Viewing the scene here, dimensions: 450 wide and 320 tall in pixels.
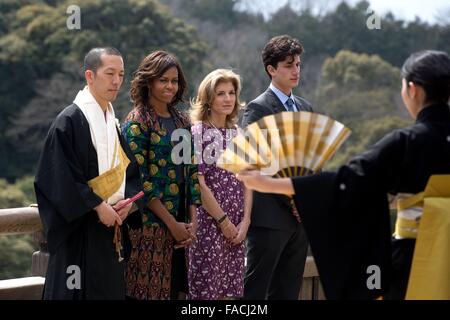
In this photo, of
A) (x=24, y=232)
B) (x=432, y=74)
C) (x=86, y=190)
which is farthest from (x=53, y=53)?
(x=432, y=74)

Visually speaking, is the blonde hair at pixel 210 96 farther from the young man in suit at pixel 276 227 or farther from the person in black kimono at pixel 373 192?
the person in black kimono at pixel 373 192

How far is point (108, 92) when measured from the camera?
517 cm

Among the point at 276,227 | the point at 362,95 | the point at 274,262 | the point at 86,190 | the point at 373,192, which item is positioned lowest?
the point at 362,95

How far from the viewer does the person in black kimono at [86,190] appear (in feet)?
16.0

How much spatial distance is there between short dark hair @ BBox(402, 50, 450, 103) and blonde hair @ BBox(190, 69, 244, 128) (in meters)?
1.72

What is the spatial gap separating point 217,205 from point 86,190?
3.61 ft

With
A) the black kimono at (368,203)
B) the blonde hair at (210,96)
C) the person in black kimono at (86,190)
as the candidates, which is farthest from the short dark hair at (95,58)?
the black kimono at (368,203)

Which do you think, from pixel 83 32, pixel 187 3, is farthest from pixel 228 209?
pixel 187 3

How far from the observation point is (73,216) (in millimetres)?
4871

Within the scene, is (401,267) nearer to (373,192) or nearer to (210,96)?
(373,192)

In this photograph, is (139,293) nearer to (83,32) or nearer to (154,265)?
(154,265)

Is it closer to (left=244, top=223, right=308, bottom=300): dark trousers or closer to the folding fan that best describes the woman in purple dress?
(left=244, top=223, right=308, bottom=300): dark trousers

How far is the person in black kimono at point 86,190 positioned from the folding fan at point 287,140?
0.75 meters

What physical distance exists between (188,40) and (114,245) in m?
23.4
